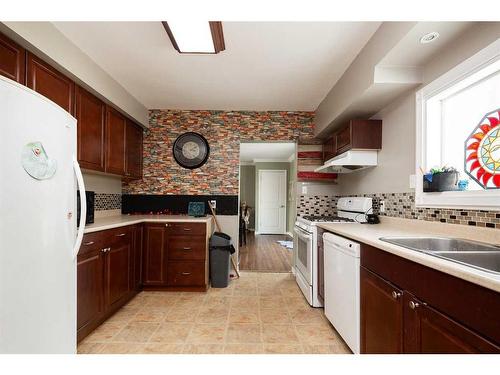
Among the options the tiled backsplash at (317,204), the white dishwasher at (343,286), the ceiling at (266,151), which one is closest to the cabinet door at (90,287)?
the white dishwasher at (343,286)

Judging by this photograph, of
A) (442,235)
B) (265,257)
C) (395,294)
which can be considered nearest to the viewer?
(395,294)

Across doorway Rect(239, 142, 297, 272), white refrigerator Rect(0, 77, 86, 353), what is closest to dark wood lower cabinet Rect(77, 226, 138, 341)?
white refrigerator Rect(0, 77, 86, 353)

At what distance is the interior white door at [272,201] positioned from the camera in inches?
320

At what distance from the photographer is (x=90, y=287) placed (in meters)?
2.05

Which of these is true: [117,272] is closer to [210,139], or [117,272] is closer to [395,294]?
[210,139]

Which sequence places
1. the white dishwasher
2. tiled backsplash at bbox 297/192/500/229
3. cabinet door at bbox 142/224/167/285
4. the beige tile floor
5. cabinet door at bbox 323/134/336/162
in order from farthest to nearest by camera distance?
1. cabinet door at bbox 323/134/336/162
2. cabinet door at bbox 142/224/167/285
3. the beige tile floor
4. the white dishwasher
5. tiled backsplash at bbox 297/192/500/229

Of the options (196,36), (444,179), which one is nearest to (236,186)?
(196,36)

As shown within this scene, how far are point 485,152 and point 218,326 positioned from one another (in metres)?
2.42

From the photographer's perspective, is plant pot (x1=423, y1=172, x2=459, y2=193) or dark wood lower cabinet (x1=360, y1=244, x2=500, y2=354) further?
plant pot (x1=423, y1=172, x2=459, y2=193)

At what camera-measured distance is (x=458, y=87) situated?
172 cm

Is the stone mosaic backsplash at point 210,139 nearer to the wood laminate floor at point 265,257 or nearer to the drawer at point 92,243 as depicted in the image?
the wood laminate floor at point 265,257

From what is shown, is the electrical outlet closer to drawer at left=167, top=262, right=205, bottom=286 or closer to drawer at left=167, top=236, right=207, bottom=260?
drawer at left=167, top=236, right=207, bottom=260

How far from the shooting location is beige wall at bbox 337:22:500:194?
4.98 ft

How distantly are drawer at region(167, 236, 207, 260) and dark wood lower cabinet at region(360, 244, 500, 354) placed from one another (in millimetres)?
1950
